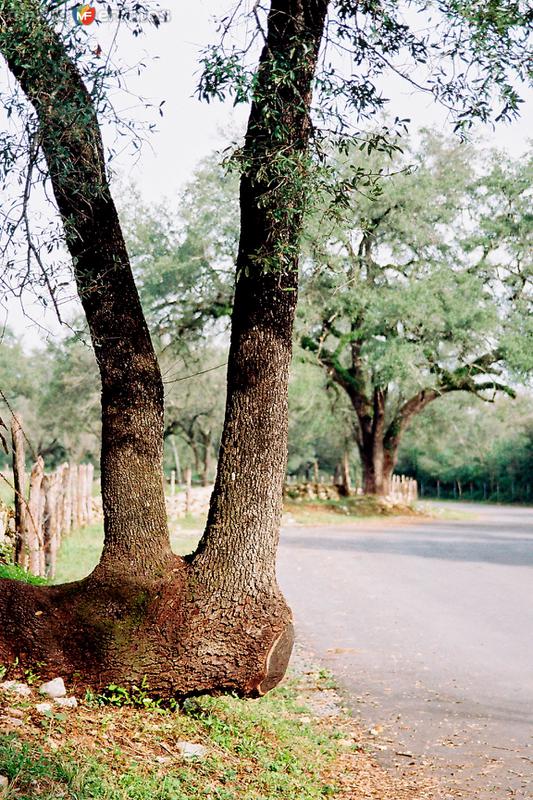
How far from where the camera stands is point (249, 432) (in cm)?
591

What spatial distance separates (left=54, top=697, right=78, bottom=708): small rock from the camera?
5297 mm

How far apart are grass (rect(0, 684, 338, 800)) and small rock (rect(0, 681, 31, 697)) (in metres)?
0.15

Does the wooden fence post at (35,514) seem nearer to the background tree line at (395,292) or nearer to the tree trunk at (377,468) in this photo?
the background tree line at (395,292)

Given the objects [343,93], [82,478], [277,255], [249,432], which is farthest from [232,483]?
[82,478]

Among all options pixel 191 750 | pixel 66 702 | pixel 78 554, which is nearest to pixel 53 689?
pixel 66 702

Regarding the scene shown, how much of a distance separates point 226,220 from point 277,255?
75.3ft

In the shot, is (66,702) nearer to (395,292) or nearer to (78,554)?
(78,554)

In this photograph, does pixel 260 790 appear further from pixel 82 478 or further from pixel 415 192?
pixel 415 192

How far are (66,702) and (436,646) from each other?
487cm

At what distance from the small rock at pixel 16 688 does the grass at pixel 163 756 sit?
0.15 m

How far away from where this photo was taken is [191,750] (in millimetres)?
5109

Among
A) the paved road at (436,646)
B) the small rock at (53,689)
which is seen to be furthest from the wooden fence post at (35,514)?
the small rock at (53,689)

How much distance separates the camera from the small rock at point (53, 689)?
537 cm

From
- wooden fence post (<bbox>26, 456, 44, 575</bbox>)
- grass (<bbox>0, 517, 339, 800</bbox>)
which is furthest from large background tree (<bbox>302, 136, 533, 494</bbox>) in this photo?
grass (<bbox>0, 517, 339, 800</bbox>)
